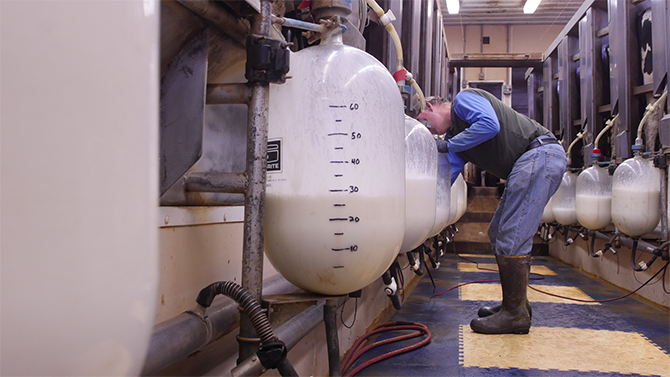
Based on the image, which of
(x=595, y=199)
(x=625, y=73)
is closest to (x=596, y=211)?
(x=595, y=199)

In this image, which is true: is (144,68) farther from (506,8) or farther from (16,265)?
(506,8)

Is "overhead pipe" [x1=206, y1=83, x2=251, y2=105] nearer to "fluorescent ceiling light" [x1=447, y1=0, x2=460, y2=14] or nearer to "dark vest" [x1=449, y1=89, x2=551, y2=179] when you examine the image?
"dark vest" [x1=449, y1=89, x2=551, y2=179]

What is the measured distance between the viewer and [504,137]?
2072mm

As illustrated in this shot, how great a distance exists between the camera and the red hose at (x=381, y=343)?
150 cm

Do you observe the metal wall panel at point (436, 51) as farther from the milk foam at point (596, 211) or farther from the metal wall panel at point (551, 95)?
the metal wall panel at point (551, 95)

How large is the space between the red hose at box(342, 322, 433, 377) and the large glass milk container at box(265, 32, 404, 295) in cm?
77

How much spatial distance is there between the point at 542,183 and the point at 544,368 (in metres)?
0.79

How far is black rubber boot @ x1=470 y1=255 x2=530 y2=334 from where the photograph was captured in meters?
1.95

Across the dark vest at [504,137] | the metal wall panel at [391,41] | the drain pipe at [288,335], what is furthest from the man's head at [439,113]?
the drain pipe at [288,335]

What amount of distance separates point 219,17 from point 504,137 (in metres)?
1.65

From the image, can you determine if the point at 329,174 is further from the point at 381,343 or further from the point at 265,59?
the point at 381,343

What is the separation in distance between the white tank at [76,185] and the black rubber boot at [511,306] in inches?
74.0

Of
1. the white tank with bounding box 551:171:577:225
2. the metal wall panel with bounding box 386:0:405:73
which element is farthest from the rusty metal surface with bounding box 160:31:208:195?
the white tank with bounding box 551:171:577:225

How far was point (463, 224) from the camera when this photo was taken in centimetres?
504
